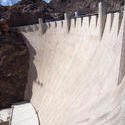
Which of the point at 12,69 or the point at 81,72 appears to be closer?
the point at 81,72

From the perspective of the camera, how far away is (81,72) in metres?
6.41

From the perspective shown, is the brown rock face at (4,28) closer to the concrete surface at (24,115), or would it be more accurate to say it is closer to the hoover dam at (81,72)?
the hoover dam at (81,72)

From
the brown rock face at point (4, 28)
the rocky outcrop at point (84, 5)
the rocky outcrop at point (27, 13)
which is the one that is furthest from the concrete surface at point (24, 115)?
the rocky outcrop at point (84, 5)

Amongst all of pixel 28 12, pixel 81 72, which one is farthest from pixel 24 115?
pixel 28 12

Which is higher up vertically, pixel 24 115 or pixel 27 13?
pixel 27 13

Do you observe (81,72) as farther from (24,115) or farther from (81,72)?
(24,115)

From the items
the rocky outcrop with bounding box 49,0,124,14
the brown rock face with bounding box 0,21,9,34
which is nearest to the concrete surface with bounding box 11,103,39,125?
the brown rock face with bounding box 0,21,9,34

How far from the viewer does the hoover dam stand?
13.3 ft

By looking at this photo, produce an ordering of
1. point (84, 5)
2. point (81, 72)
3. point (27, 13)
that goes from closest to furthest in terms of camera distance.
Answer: point (81, 72) < point (27, 13) < point (84, 5)

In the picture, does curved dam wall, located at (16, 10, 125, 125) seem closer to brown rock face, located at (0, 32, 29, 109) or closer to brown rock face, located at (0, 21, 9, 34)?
brown rock face, located at (0, 32, 29, 109)

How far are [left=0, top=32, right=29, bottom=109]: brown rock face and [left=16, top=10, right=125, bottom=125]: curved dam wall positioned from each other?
113cm

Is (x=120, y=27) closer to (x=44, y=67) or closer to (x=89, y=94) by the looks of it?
(x=89, y=94)

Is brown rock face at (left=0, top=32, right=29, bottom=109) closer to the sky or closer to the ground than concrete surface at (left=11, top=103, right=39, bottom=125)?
closer to the sky

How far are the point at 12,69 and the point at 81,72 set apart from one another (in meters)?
7.40
